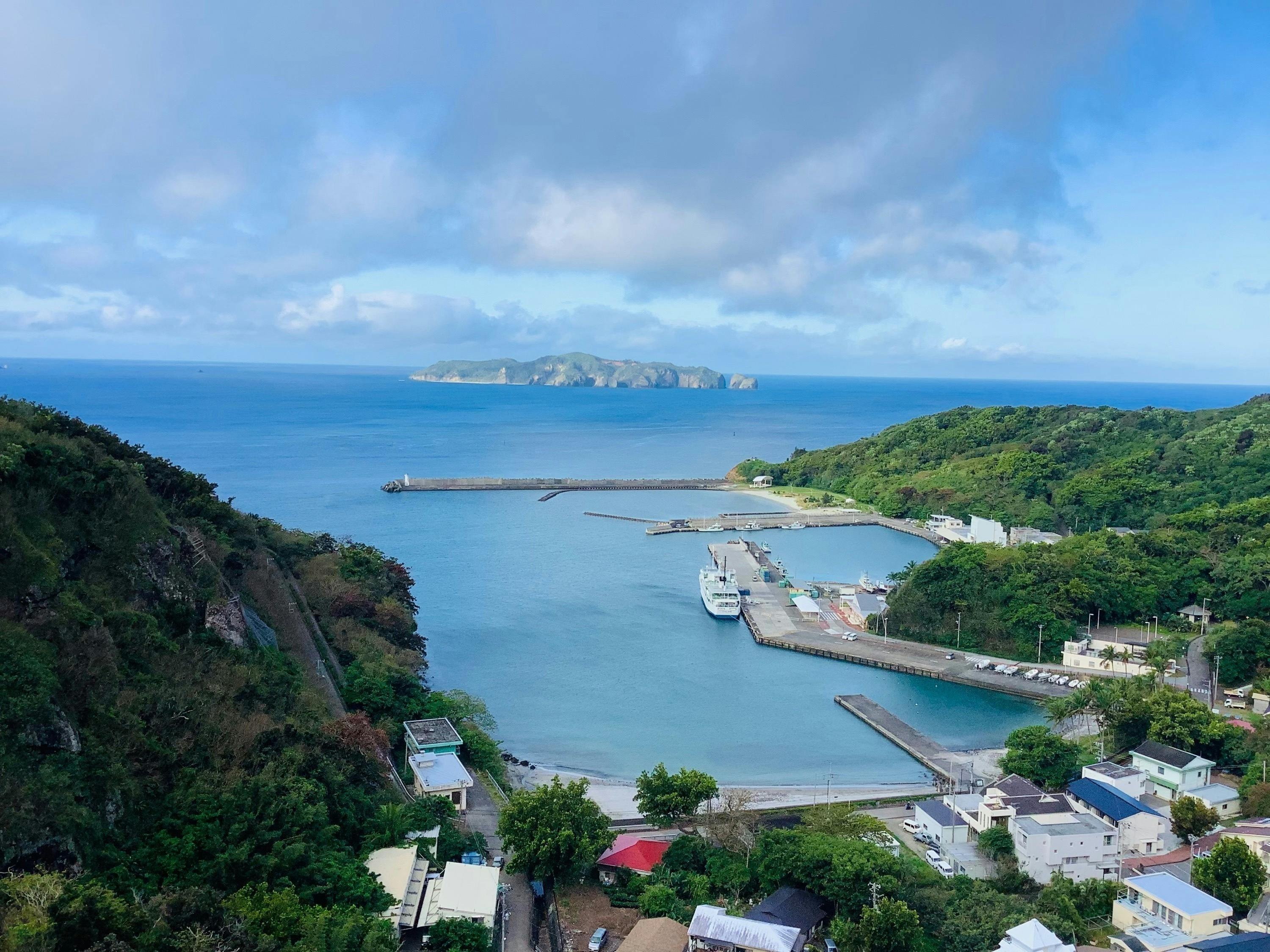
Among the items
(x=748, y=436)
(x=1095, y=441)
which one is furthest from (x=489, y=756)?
(x=748, y=436)

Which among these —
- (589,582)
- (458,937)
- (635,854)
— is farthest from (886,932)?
(589,582)

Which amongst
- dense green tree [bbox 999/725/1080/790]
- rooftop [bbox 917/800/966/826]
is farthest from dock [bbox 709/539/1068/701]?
rooftop [bbox 917/800/966/826]

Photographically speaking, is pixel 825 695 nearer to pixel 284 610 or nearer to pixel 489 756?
pixel 489 756

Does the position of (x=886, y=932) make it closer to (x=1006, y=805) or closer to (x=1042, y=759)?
(x=1006, y=805)

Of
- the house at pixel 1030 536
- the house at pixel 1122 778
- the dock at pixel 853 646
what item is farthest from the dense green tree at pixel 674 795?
the house at pixel 1030 536

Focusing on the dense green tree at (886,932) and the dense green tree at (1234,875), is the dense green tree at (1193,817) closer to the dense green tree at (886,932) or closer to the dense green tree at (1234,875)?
the dense green tree at (1234,875)
